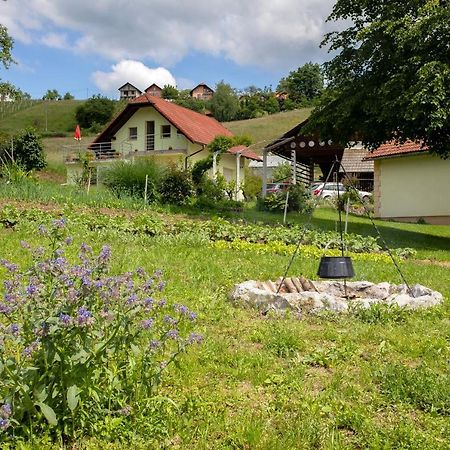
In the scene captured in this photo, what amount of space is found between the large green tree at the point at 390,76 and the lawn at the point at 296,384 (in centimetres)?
919

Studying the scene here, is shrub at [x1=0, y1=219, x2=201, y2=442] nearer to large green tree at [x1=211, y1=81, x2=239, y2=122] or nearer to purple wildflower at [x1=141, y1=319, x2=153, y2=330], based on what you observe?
purple wildflower at [x1=141, y1=319, x2=153, y2=330]

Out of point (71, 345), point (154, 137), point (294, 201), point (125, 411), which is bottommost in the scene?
point (125, 411)

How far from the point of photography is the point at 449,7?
13.5 m

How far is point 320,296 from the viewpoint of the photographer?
5.48 m

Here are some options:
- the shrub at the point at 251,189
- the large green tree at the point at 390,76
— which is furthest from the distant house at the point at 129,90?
the large green tree at the point at 390,76

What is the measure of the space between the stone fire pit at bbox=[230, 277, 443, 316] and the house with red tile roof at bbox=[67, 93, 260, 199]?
2343 cm

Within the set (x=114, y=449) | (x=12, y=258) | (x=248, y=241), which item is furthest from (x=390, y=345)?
(x=248, y=241)

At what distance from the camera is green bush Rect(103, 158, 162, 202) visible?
735 inches

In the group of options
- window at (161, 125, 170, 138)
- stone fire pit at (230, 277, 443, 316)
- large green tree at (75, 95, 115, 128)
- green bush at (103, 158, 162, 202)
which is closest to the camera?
stone fire pit at (230, 277, 443, 316)

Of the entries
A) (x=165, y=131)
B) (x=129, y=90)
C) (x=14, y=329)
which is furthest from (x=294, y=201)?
(x=129, y=90)

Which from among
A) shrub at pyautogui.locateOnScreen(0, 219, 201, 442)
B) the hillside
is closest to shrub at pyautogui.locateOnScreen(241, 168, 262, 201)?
shrub at pyautogui.locateOnScreen(0, 219, 201, 442)

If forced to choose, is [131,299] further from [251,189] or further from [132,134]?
[132,134]

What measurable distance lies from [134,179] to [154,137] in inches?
533

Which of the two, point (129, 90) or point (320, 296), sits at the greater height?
point (129, 90)
